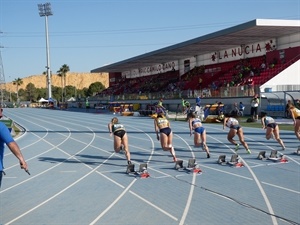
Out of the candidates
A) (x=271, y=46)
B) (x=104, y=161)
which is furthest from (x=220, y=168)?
(x=271, y=46)

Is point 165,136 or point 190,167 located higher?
point 165,136

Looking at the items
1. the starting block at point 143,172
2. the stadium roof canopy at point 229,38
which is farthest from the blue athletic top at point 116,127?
the stadium roof canopy at point 229,38

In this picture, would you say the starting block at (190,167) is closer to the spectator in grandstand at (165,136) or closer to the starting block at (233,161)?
the spectator in grandstand at (165,136)

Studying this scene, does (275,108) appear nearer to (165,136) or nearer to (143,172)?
(165,136)

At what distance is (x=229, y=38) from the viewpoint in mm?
39750

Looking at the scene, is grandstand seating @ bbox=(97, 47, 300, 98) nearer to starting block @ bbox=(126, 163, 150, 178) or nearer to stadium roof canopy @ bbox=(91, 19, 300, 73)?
stadium roof canopy @ bbox=(91, 19, 300, 73)

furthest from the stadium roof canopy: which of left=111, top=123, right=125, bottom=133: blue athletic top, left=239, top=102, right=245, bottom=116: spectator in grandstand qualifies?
left=111, top=123, right=125, bottom=133: blue athletic top

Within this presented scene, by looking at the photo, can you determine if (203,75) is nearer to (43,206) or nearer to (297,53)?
(297,53)

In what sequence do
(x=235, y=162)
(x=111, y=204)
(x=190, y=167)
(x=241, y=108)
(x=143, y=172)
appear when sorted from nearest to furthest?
(x=111, y=204) < (x=143, y=172) < (x=190, y=167) < (x=235, y=162) < (x=241, y=108)

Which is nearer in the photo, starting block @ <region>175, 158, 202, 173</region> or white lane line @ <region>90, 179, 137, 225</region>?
white lane line @ <region>90, 179, 137, 225</region>

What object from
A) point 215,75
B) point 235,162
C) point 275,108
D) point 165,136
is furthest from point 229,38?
point 235,162

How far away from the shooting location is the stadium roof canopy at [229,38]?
33938 millimetres

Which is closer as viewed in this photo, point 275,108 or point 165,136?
point 165,136

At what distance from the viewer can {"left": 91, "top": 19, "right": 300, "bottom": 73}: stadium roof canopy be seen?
33.9m
